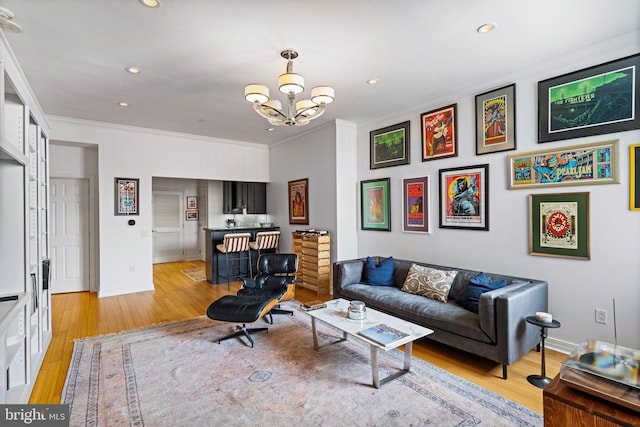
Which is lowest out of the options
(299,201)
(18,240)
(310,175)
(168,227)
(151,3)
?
(168,227)

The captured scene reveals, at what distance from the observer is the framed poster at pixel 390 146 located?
447cm

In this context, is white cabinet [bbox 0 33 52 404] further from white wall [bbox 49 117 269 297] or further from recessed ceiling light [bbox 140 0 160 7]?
white wall [bbox 49 117 269 297]

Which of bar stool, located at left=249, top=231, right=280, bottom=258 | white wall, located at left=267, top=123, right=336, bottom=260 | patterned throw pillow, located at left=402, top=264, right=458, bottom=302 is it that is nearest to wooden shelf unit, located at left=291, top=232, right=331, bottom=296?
white wall, located at left=267, top=123, right=336, bottom=260

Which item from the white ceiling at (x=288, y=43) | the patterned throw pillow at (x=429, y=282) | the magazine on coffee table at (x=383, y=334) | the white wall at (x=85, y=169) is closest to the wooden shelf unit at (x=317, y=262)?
the patterned throw pillow at (x=429, y=282)

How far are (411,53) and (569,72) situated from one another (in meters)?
1.53

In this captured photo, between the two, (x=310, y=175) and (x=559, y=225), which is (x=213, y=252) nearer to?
(x=310, y=175)

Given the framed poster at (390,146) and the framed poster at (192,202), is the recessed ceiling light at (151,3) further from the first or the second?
the framed poster at (192,202)

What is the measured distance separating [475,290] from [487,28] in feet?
7.54

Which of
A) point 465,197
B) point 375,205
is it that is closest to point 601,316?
point 465,197

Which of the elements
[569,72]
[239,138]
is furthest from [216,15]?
[239,138]

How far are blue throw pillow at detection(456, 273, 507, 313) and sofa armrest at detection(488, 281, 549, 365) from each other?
21cm

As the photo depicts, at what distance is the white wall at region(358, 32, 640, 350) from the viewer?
2.68 metres

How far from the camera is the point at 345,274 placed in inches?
161

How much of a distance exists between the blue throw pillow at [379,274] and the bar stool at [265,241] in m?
2.37
